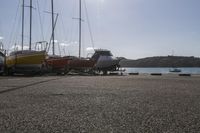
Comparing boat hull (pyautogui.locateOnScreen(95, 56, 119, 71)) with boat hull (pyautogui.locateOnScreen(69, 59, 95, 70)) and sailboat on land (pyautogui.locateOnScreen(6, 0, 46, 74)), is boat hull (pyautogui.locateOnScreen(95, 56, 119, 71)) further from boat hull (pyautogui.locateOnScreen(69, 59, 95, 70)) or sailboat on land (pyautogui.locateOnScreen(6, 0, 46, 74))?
sailboat on land (pyautogui.locateOnScreen(6, 0, 46, 74))

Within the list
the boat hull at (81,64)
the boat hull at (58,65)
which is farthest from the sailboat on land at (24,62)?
the boat hull at (81,64)

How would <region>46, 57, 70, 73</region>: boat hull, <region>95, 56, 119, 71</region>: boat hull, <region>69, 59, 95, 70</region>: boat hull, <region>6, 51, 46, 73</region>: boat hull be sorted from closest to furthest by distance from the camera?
<region>6, 51, 46, 73</region>: boat hull → <region>46, 57, 70, 73</region>: boat hull → <region>69, 59, 95, 70</region>: boat hull → <region>95, 56, 119, 71</region>: boat hull

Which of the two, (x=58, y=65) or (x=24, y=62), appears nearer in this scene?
(x=24, y=62)

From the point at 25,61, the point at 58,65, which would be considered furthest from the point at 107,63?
the point at 25,61

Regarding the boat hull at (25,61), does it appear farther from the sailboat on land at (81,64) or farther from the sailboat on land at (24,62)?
the sailboat on land at (81,64)

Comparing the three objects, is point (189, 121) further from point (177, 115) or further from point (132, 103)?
point (132, 103)

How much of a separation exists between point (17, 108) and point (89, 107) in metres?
1.82

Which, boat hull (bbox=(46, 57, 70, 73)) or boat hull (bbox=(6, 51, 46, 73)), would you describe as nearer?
boat hull (bbox=(6, 51, 46, 73))

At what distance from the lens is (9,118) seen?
22.8 ft

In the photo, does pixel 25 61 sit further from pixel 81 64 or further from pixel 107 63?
pixel 107 63

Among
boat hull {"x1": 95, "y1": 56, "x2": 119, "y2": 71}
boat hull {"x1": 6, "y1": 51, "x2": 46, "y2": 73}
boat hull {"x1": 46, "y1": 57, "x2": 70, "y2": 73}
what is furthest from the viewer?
boat hull {"x1": 95, "y1": 56, "x2": 119, "y2": 71}

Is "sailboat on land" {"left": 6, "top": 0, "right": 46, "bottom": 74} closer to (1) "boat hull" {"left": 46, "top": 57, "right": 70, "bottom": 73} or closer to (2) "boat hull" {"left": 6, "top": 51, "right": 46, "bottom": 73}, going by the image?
(2) "boat hull" {"left": 6, "top": 51, "right": 46, "bottom": 73}

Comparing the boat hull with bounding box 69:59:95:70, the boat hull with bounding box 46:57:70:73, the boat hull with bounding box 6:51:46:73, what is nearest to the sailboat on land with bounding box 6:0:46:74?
the boat hull with bounding box 6:51:46:73

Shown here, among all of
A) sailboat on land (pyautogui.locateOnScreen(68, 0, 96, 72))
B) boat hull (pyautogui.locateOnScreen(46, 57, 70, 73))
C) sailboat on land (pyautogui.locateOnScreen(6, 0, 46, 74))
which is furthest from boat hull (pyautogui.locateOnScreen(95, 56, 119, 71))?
sailboat on land (pyautogui.locateOnScreen(6, 0, 46, 74))
